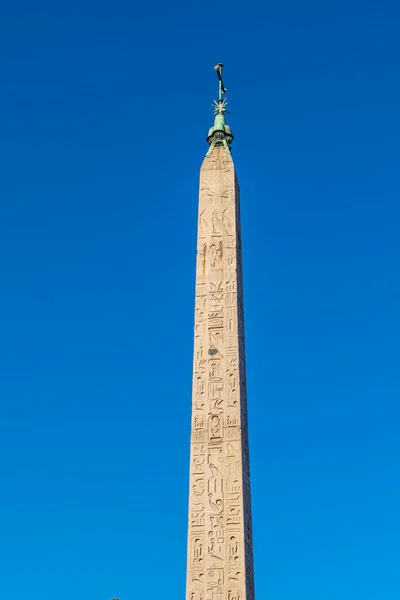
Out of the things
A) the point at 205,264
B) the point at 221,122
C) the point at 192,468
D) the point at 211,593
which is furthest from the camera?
the point at 221,122

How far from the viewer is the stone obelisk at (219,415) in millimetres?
15492

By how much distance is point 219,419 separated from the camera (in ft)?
54.0

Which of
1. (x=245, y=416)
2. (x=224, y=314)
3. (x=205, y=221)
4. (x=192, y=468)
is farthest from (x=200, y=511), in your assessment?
(x=205, y=221)

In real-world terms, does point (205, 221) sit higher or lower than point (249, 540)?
higher

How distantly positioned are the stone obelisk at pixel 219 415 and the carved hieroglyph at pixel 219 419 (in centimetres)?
1

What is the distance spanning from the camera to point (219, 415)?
1648 centimetres

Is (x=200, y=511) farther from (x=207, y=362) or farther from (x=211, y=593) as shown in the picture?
(x=207, y=362)

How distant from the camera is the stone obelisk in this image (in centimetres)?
1549

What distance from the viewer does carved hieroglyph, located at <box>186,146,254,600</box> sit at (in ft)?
50.8

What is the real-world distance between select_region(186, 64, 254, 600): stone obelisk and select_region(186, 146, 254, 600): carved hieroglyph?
0.01 m

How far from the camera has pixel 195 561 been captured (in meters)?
15.6

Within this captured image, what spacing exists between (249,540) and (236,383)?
2471 mm

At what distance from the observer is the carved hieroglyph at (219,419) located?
15.5 m

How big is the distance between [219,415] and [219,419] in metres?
0.07
